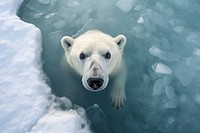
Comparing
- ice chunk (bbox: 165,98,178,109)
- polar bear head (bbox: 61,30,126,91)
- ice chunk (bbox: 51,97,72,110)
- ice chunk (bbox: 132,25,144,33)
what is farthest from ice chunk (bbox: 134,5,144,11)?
ice chunk (bbox: 51,97,72,110)

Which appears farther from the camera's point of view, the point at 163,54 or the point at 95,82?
the point at 163,54

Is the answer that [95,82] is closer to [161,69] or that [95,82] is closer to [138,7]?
[161,69]

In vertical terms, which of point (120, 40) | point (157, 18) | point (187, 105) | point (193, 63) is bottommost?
point (187, 105)

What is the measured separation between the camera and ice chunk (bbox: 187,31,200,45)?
5172mm

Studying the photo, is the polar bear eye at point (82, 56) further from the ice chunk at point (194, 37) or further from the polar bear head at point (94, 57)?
the ice chunk at point (194, 37)

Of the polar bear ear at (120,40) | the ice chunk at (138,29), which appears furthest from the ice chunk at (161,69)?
the ice chunk at (138,29)

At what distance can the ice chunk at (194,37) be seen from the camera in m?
5.17

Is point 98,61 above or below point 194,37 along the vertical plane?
above

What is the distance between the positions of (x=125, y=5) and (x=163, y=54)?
1.12 m

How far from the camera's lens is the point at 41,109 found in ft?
12.5

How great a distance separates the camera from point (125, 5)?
222 inches

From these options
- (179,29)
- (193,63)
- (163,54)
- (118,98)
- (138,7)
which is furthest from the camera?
(138,7)

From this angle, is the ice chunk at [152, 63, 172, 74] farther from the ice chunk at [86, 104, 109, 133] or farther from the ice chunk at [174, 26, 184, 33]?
the ice chunk at [86, 104, 109, 133]

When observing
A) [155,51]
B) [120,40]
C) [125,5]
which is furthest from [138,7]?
[120,40]
